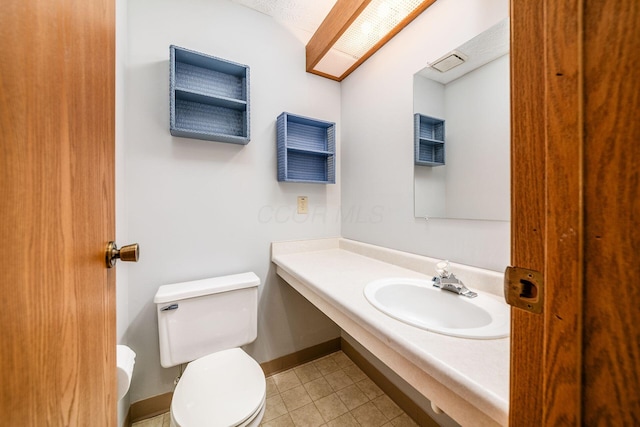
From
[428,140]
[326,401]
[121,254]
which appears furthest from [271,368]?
[428,140]

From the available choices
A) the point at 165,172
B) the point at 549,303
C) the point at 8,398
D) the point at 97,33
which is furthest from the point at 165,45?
the point at 549,303

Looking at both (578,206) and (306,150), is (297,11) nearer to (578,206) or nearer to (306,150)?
(306,150)

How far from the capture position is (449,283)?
98cm

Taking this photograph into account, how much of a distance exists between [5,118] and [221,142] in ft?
4.12

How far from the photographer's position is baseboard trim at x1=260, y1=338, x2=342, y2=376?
1.62 m

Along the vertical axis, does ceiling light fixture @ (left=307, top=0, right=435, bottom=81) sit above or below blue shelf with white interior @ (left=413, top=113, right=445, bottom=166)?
above

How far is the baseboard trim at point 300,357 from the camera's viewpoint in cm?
162

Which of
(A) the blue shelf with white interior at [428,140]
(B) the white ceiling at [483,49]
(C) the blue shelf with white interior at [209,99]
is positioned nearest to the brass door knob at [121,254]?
(C) the blue shelf with white interior at [209,99]

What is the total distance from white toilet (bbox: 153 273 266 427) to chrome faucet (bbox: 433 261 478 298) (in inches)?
35.3

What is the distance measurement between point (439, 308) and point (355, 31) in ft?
5.24

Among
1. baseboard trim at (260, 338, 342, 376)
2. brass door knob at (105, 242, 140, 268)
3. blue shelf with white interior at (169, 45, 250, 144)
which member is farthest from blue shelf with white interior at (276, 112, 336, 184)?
baseboard trim at (260, 338, 342, 376)

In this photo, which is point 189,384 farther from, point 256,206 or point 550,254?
point 550,254

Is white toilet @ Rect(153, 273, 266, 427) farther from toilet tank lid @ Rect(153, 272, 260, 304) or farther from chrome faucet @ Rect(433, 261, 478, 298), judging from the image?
chrome faucet @ Rect(433, 261, 478, 298)

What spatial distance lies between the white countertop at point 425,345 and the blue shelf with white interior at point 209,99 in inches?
38.7
